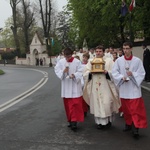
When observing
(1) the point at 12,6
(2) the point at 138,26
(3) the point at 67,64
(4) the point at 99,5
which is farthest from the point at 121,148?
(1) the point at 12,6

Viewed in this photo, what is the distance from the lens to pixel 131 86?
7.03 metres

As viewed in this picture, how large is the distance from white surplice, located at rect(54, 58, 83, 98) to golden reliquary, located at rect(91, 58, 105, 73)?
1.27 ft

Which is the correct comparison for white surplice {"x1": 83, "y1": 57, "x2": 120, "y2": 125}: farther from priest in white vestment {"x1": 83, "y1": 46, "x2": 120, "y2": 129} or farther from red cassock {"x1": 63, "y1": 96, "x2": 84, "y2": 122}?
red cassock {"x1": 63, "y1": 96, "x2": 84, "y2": 122}

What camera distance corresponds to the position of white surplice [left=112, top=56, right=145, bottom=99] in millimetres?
6953

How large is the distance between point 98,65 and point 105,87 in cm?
50

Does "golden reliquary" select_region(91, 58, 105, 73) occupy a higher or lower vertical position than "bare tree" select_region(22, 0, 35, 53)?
lower

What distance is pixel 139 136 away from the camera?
6875 mm

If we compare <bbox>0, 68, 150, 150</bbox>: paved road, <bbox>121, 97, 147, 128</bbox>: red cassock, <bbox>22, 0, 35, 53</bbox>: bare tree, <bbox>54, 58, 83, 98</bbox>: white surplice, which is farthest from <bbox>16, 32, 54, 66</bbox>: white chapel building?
<bbox>121, 97, 147, 128</bbox>: red cassock

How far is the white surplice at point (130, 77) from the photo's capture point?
6.95 metres

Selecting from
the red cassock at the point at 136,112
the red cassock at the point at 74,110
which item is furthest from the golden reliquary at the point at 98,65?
the red cassock at the point at 136,112

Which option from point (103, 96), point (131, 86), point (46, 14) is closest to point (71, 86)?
point (103, 96)

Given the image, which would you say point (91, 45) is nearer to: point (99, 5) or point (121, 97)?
point (99, 5)

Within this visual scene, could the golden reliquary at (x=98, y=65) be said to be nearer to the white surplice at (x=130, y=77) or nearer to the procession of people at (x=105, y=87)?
the procession of people at (x=105, y=87)

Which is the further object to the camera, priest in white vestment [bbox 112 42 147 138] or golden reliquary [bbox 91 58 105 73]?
golden reliquary [bbox 91 58 105 73]
